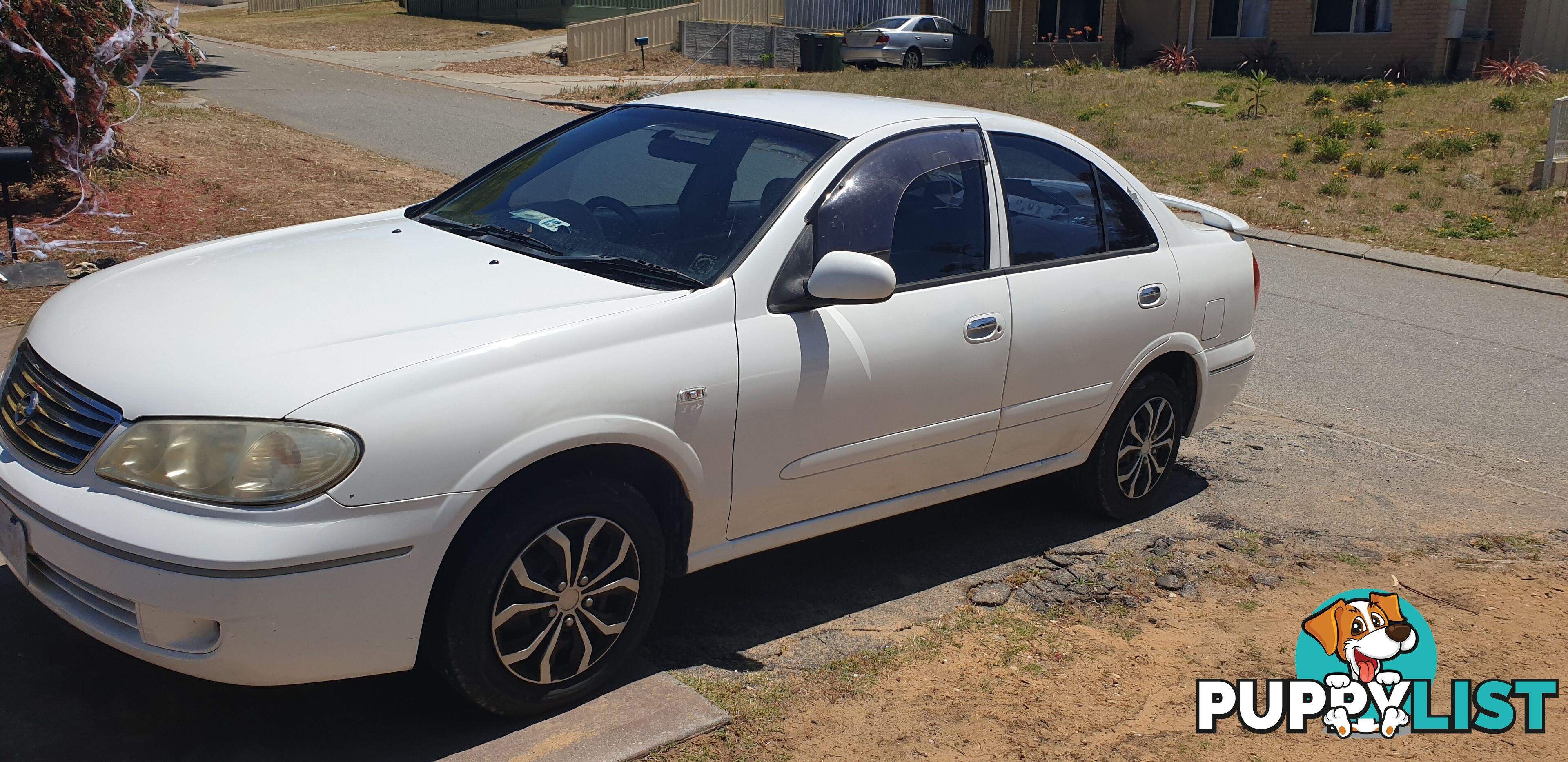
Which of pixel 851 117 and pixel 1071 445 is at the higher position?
pixel 851 117

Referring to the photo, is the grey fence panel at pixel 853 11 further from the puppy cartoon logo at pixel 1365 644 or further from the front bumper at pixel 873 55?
the puppy cartoon logo at pixel 1365 644

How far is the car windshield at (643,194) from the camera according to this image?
4.01m

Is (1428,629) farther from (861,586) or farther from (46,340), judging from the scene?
(46,340)

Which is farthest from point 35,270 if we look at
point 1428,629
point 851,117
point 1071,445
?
point 1428,629

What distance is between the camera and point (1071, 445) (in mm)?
5020

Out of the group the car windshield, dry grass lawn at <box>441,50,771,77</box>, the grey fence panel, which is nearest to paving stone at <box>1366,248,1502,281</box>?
the car windshield

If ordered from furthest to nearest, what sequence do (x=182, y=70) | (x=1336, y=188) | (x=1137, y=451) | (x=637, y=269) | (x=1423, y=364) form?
(x=182, y=70), (x=1336, y=188), (x=1423, y=364), (x=1137, y=451), (x=637, y=269)

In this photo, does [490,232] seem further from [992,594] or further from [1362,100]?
[1362,100]

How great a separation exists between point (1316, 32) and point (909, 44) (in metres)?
9.01

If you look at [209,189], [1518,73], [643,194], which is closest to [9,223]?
[209,189]

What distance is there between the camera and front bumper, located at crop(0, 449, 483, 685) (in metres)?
2.95

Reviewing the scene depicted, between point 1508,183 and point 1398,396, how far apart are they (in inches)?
373

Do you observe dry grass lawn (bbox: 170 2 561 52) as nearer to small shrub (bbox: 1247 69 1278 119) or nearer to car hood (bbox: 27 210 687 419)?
small shrub (bbox: 1247 69 1278 119)

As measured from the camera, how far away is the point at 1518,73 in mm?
22125
